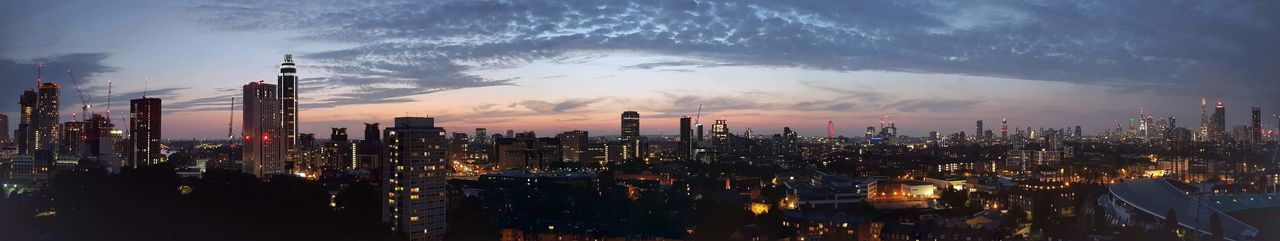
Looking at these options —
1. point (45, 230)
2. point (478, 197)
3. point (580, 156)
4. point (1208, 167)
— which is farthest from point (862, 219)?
point (580, 156)

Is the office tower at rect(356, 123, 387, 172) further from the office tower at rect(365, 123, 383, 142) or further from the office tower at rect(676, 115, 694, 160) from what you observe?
the office tower at rect(676, 115, 694, 160)

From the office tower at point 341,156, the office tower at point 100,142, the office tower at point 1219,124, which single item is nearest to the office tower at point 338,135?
the office tower at point 341,156

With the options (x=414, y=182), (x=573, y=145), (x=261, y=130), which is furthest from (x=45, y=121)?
(x=573, y=145)

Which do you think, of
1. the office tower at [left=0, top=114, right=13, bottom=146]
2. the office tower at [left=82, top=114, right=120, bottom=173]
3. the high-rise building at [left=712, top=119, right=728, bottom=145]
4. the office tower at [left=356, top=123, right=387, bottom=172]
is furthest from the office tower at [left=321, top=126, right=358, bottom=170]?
the high-rise building at [left=712, top=119, right=728, bottom=145]

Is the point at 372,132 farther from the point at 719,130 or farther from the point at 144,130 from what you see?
the point at 719,130

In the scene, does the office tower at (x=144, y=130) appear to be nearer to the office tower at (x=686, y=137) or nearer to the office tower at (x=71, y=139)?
the office tower at (x=71, y=139)

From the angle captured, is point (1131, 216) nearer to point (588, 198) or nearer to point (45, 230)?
point (588, 198)
